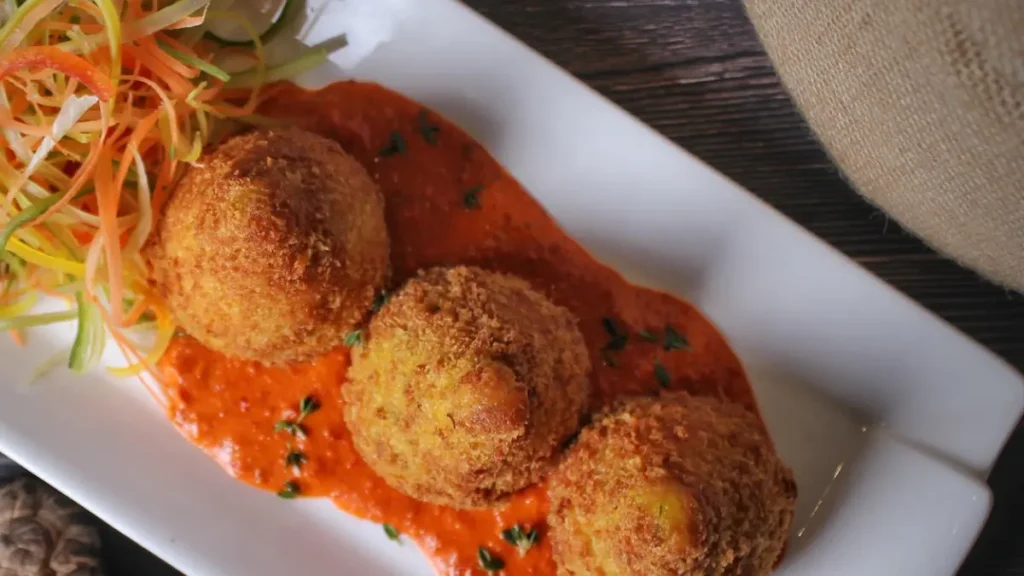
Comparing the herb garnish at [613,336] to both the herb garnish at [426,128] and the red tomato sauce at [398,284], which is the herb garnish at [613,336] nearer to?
the red tomato sauce at [398,284]

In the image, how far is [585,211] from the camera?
178 centimetres

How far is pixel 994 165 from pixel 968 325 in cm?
77

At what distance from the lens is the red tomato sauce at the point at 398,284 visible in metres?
1.75

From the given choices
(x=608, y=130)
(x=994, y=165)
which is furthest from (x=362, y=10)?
(x=994, y=165)

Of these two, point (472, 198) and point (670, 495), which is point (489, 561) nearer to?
point (670, 495)

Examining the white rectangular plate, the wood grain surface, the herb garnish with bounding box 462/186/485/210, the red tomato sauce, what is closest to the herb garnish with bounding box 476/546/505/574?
the red tomato sauce

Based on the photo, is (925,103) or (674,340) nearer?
(925,103)

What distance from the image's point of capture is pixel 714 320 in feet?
5.89

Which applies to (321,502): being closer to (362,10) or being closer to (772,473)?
(772,473)

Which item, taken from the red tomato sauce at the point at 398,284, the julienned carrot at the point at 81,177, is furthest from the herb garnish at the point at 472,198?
the julienned carrot at the point at 81,177

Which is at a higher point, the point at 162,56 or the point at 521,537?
the point at 162,56

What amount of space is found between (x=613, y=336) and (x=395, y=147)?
0.63 m

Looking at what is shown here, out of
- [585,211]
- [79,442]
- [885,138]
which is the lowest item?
[79,442]

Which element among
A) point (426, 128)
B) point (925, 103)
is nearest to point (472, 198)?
point (426, 128)
